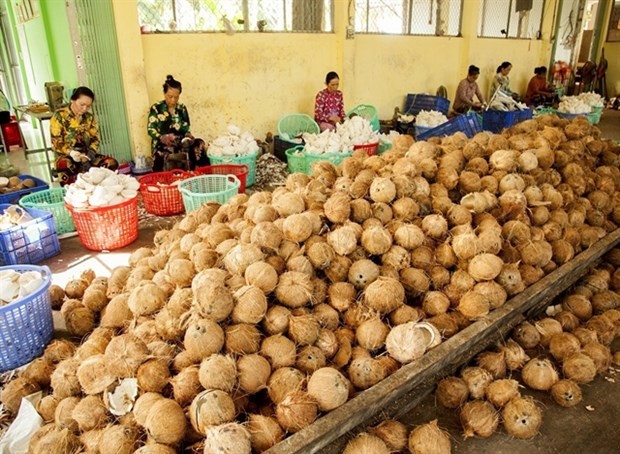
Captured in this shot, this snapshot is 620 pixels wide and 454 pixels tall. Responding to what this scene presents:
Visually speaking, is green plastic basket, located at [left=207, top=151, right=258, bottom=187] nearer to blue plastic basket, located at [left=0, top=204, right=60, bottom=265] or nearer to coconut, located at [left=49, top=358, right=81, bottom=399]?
blue plastic basket, located at [left=0, top=204, right=60, bottom=265]

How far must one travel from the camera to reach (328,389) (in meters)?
1.85

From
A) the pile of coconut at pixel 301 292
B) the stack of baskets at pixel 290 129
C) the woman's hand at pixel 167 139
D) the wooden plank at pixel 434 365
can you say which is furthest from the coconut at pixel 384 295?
the stack of baskets at pixel 290 129

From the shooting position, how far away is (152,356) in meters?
1.98

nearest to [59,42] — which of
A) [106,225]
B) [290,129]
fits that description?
[290,129]

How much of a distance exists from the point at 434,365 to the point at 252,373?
2.92 ft

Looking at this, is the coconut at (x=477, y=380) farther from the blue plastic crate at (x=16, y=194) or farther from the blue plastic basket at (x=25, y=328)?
the blue plastic crate at (x=16, y=194)

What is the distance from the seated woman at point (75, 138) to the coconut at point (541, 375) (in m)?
4.97

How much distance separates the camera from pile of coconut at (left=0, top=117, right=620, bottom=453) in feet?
6.07

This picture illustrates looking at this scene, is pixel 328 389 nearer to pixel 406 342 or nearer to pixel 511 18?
pixel 406 342

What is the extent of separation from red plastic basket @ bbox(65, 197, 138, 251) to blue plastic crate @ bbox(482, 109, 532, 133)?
718cm

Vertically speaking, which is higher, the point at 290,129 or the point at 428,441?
the point at 290,129

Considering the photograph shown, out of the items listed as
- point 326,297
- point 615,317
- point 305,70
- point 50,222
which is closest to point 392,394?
point 326,297

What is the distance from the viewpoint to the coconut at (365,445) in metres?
1.86

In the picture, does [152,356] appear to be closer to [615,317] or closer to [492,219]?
[492,219]
